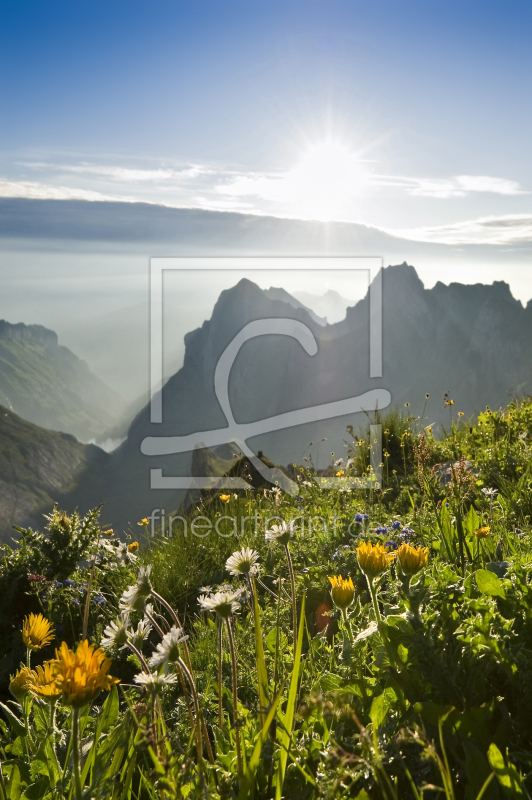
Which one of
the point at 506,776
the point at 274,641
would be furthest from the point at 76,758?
the point at 274,641

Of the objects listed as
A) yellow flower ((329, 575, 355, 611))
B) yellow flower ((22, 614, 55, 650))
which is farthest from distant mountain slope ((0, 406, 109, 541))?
yellow flower ((329, 575, 355, 611))

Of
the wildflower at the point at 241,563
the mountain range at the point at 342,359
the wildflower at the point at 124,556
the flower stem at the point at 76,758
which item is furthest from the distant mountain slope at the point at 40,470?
the flower stem at the point at 76,758

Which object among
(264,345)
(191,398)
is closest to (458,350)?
(264,345)

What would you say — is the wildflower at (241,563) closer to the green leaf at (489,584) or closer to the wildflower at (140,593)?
the wildflower at (140,593)

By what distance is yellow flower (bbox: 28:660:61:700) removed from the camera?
1377mm

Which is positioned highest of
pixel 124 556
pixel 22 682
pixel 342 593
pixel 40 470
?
pixel 342 593

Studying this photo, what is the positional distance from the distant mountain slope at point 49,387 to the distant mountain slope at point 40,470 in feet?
90.4

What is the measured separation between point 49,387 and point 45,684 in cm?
16922

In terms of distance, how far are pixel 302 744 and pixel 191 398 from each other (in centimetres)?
10855

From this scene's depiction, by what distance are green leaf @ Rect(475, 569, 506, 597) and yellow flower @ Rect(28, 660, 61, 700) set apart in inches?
45.0

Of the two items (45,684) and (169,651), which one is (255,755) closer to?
(169,651)

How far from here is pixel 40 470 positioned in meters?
91.1

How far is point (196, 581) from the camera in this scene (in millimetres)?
3729

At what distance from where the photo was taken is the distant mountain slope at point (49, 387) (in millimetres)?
143500
